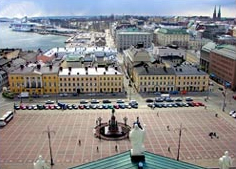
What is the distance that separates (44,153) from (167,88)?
5409 cm

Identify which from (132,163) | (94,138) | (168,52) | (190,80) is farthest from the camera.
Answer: (168,52)

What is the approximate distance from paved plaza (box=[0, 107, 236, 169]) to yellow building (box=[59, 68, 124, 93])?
17.4 meters

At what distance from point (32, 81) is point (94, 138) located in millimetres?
40099

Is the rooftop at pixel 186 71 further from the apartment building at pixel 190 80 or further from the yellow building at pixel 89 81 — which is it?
the yellow building at pixel 89 81

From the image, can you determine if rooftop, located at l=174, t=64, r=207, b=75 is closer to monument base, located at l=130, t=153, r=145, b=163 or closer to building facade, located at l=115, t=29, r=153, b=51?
monument base, located at l=130, t=153, r=145, b=163

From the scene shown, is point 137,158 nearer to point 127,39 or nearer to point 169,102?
point 169,102

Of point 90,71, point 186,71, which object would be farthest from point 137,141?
point 186,71

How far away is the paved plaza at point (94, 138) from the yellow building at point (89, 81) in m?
17.4

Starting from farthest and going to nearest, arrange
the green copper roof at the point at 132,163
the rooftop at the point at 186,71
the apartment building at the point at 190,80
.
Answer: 1. the rooftop at the point at 186,71
2. the apartment building at the point at 190,80
3. the green copper roof at the point at 132,163

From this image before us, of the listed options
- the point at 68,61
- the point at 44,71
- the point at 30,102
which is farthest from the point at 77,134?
the point at 68,61

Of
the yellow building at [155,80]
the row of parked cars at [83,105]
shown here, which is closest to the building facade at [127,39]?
the yellow building at [155,80]

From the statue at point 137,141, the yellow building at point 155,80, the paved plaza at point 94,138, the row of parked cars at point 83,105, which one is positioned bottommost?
the paved plaza at point 94,138

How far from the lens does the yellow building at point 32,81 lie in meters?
90.5

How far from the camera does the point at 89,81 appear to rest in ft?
305
